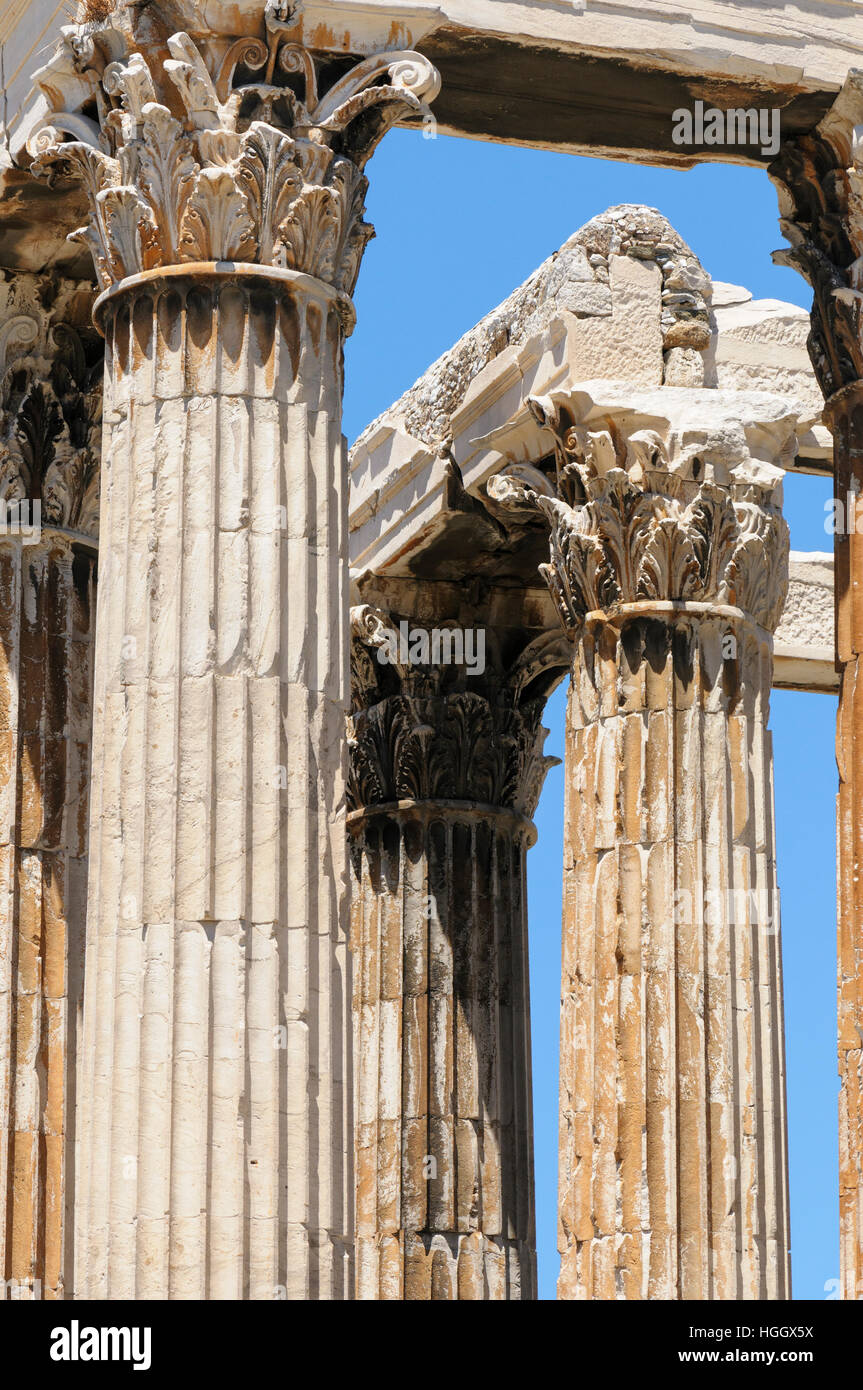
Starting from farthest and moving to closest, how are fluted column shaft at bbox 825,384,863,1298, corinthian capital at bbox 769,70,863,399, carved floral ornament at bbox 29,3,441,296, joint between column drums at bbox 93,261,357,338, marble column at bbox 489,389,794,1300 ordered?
marble column at bbox 489,389,794,1300 < corinthian capital at bbox 769,70,863,399 < fluted column shaft at bbox 825,384,863,1298 < carved floral ornament at bbox 29,3,441,296 < joint between column drums at bbox 93,261,357,338

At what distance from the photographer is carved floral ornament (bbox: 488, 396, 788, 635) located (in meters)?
29.1

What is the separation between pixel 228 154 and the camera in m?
22.8

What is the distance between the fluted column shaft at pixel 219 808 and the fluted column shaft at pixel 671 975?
672 centimetres

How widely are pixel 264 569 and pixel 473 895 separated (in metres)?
13.2

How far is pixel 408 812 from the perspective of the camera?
34.9 metres

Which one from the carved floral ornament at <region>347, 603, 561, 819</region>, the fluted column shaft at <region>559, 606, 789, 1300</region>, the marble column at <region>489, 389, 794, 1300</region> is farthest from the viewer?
the carved floral ornament at <region>347, 603, 561, 819</region>

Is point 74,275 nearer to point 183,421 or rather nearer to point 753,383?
point 183,421

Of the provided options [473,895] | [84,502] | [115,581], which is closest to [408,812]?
[473,895]

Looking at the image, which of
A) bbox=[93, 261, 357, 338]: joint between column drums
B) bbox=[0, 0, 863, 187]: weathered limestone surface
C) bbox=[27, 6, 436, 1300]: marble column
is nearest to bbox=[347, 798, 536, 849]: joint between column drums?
bbox=[0, 0, 863, 187]: weathered limestone surface

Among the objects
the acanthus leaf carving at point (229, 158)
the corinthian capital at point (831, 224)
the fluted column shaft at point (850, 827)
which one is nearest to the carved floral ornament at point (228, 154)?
the acanthus leaf carving at point (229, 158)

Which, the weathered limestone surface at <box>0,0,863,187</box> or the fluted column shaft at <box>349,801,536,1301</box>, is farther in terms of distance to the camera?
the fluted column shaft at <box>349,801,536,1301</box>

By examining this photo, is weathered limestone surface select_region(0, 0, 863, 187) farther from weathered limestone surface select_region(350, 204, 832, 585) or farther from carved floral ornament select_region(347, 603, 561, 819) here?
carved floral ornament select_region(347, 603, 561, 819)

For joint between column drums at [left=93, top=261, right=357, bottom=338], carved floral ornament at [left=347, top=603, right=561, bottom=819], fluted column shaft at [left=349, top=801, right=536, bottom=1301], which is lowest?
fluted column shaft at [left=349, top=801, right=536, bottom=1301]

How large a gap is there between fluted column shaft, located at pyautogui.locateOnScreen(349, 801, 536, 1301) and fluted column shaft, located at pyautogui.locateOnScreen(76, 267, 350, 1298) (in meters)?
12.1
